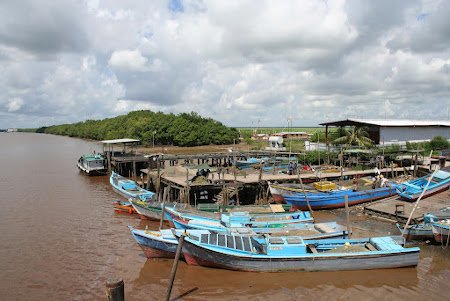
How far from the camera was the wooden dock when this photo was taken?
19188 mm

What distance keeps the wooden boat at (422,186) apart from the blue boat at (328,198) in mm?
1887

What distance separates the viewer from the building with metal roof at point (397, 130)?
38375 millimetres

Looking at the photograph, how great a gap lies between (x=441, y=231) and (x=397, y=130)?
25977mm

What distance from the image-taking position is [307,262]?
13.7 meters

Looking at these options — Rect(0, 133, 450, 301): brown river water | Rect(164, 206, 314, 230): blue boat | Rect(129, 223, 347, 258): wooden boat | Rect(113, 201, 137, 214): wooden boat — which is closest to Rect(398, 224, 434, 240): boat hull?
Rect(0, 133, 450, 301): brown river water

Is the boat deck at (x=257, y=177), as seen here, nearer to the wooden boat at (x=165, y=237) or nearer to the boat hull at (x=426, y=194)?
the boat hull at (x=426, y=194)

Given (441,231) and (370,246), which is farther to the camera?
(441,231)

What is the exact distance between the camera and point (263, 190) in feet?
82.8

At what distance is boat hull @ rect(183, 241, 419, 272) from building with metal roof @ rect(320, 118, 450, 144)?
84.8 feet

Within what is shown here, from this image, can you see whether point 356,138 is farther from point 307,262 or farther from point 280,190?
point 307,262

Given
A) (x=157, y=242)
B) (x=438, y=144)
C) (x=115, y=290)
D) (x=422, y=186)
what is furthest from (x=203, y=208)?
(x=438, y=144)

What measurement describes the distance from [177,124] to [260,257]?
66.9 metres

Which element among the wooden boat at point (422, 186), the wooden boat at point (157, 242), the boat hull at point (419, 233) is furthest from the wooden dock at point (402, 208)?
the wooden boat at point (157, 242)

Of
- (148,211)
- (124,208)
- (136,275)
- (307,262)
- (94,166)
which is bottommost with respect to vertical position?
(136,275)
